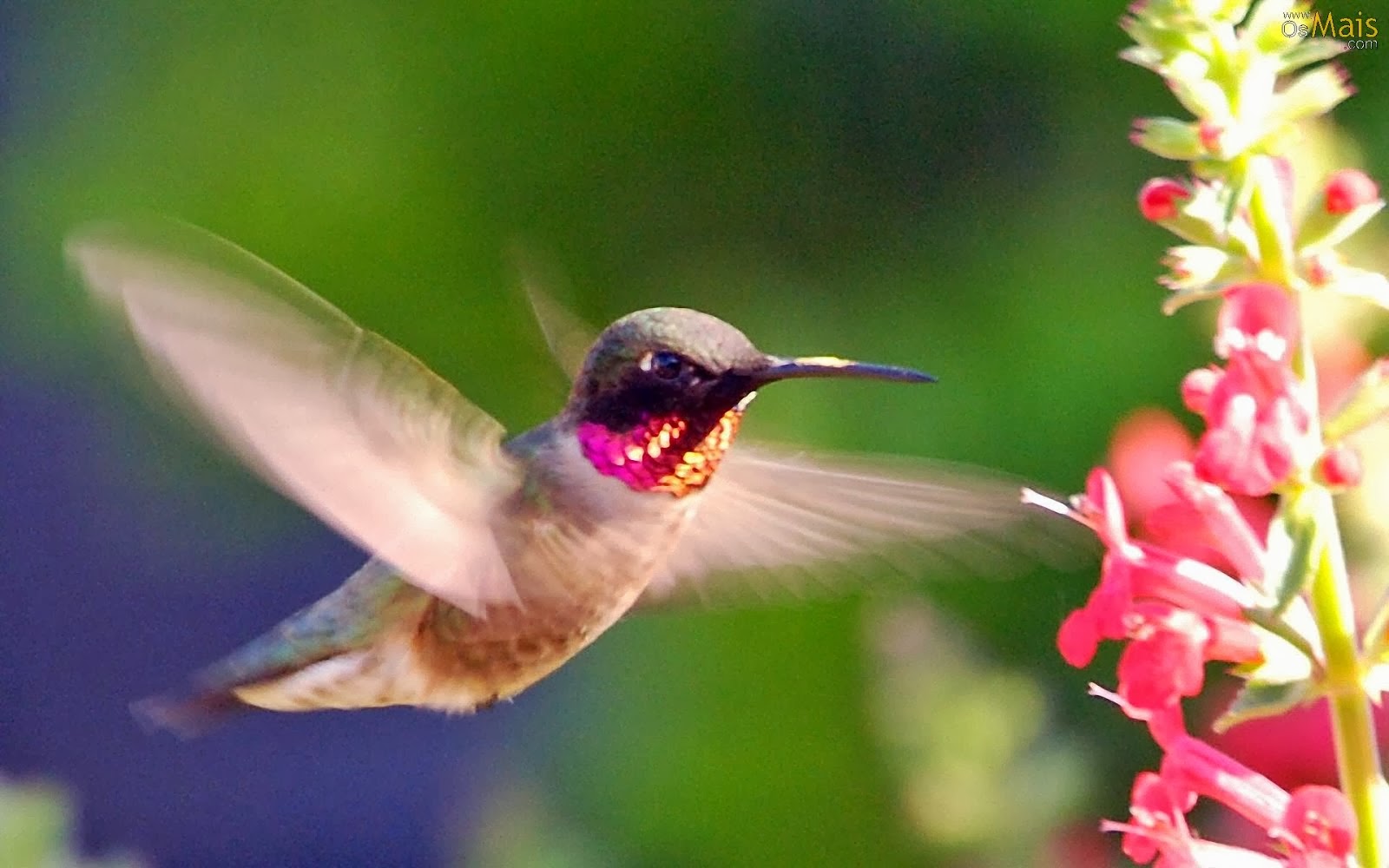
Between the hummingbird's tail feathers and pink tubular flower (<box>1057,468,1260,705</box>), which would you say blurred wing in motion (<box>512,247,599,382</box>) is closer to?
the hummingbird's tail feathers

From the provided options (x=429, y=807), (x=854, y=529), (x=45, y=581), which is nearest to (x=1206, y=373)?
(x=854, y=529)

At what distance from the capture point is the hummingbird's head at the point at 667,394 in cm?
148

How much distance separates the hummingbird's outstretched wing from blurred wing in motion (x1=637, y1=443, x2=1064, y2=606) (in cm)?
29

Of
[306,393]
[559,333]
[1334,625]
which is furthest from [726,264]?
[1334,625]

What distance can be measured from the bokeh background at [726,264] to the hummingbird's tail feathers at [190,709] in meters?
0.35

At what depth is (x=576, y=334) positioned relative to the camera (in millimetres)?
1820

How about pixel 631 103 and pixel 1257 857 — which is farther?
pixel 631 103

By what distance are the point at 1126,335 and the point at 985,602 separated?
0.39 meters

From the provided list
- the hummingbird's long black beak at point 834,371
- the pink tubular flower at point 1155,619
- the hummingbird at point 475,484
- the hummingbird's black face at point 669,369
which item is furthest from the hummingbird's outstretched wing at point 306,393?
the pink tubular flower at point 1155,619

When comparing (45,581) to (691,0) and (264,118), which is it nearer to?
(264,118)

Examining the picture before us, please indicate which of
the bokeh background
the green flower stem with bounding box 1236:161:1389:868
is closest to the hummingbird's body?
the bokeh background

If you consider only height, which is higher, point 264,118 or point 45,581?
point 264,118

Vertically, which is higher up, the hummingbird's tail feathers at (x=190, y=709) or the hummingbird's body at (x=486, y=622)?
the hummingbird's body at (x=486, y=622)

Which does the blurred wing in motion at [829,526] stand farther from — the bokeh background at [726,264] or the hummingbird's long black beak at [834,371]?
the bokeh background at [726,264]
